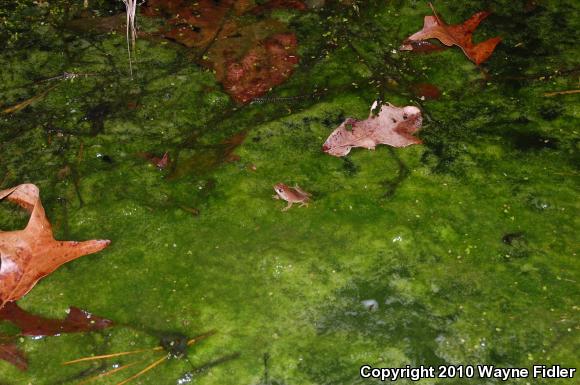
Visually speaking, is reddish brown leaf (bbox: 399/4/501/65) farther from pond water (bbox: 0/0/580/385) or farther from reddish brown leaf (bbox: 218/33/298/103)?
reddish brown leaf (bbox: 218/33/298/103)

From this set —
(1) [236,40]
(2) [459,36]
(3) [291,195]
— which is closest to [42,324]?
(3) [291,195]

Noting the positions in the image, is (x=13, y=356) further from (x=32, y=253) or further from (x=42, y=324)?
(x=32, y=253)

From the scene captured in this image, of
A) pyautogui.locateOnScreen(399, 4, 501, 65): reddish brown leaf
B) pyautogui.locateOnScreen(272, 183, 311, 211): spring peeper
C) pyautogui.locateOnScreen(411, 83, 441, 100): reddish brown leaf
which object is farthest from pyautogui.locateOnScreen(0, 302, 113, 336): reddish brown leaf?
pyautogui.locateOnScreen(399, 4, 501, 65): reddish brown leaf

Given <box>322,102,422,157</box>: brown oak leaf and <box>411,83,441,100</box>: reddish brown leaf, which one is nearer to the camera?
<box>322,102,422,157</box>: brown oak leaf

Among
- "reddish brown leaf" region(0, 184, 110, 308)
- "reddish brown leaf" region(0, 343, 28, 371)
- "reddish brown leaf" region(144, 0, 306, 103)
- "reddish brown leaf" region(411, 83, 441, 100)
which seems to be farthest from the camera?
"reddish brown leaf" region(144, 0, 306, 103)

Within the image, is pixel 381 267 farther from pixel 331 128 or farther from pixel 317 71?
pixel 317 71

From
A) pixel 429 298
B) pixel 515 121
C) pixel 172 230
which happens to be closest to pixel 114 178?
pixel 172 230

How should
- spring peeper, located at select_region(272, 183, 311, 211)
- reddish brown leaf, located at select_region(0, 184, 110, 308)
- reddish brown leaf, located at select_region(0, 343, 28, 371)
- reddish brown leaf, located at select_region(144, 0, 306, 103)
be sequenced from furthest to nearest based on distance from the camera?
reddish brown leaf, located at select_region(144, 0, 306, 103)
spring peeper, located at select_region(272, 183, 311, 211)
reddish brown leaf, located at select_region(0, 184, 110, 308)
reddish brown leaf, located at select_region(0, 343, 28, 371)
